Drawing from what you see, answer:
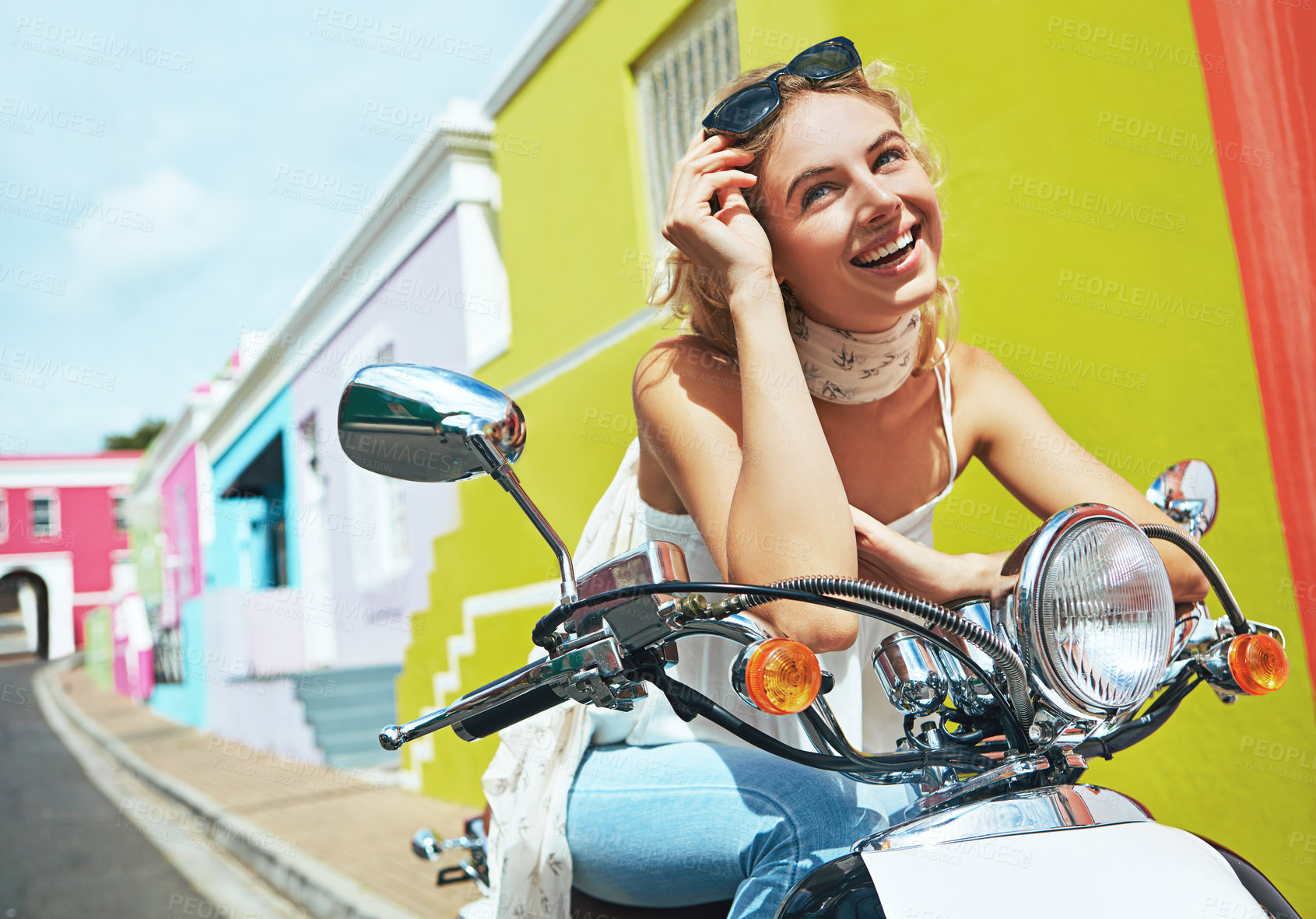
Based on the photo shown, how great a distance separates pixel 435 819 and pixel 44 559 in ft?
128

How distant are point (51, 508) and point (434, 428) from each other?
42.7 m

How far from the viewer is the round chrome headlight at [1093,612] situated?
1004 mm

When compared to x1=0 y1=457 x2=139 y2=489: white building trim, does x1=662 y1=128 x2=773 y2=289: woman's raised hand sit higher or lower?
lower

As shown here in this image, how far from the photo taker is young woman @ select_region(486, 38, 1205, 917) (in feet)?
4.36

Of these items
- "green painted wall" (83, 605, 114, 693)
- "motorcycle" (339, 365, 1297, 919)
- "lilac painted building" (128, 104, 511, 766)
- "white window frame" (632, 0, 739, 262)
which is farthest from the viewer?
"green painted wall" (83, 605, 114, 693)

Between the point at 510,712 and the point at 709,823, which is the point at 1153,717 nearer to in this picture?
the point at 709,823

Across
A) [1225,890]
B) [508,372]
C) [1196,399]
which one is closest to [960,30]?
[1196,399]

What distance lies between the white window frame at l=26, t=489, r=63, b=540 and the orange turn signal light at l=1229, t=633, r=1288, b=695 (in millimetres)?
42750

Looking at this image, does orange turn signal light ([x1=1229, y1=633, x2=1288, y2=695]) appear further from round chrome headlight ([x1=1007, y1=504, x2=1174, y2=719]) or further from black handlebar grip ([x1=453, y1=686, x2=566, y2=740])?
black handlebar grip ([x1=453, y1=686, x2=566, y2=740])

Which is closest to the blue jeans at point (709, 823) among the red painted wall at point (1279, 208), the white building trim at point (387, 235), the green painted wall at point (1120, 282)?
the green painted wall at point (1120, 282)

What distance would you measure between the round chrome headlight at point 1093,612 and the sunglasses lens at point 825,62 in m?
0.98

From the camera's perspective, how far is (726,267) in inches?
61.3

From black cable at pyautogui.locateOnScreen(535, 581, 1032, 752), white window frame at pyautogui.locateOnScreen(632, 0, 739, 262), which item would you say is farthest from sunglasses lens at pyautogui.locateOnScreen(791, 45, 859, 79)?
white window frame at pyautogui.locateOnScreen(632, 0, 739, 262)

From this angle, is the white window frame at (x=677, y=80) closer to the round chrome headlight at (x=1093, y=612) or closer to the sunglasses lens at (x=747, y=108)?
the sunglasses lens at (x=747, y=108)
